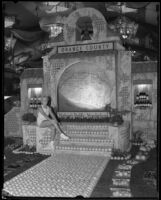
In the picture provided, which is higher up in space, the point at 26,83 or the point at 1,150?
the point at 26,83

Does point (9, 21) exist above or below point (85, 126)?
above

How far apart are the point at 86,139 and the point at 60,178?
2797 millimetres

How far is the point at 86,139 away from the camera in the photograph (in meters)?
9.11

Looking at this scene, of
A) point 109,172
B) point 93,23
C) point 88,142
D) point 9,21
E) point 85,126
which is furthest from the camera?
point 93,23

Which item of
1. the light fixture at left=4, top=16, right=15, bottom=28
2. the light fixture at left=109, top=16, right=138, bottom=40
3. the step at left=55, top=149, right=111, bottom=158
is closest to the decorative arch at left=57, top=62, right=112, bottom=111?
the light fixture at left=109, top=16, right=138, bottom=40

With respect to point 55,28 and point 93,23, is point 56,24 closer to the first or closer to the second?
point 55,28

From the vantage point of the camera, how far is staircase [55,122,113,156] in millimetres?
8781

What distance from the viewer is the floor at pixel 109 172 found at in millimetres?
5542

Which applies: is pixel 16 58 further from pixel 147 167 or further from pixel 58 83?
pixel 147 167

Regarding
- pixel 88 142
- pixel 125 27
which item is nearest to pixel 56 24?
pixel 125 27

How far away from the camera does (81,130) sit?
966 cm

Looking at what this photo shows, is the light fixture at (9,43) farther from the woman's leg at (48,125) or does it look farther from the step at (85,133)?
the step at (85,133)

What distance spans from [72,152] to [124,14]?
19.8 ft

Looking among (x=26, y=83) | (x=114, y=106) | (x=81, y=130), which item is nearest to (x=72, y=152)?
(x=81, y=130)
